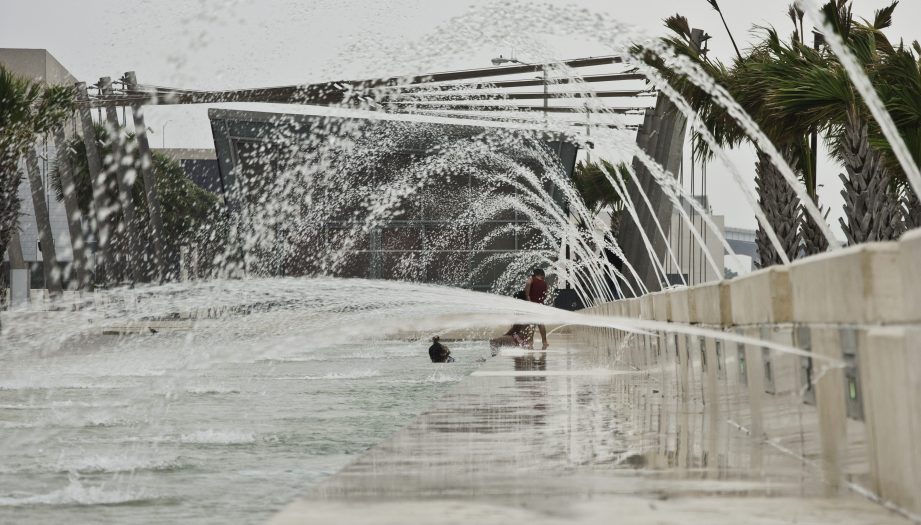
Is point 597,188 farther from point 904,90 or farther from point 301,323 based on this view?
point 904,90

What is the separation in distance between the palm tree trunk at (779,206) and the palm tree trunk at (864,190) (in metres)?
4.64

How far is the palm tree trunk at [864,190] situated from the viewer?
56.3 ft

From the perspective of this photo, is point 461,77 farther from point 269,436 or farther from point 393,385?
point 269,436

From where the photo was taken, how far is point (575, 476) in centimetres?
467

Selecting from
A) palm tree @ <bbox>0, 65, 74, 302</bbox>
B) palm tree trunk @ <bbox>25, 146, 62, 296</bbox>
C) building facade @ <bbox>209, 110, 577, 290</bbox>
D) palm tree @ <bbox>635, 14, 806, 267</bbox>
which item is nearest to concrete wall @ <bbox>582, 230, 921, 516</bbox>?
palm tree @ <bbox>635, 14, 806, 267</bbox>

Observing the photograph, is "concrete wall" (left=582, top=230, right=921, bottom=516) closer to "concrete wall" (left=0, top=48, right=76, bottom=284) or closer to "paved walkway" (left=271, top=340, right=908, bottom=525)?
"paved walkway" (left=271, top=340, right=908, bottom=525)

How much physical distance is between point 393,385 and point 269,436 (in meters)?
5.91

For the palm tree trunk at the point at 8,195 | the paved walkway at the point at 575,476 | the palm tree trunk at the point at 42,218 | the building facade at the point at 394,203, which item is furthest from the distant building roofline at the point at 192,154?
the paved walkway at the point at 575,476

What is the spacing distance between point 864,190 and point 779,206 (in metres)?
5.30

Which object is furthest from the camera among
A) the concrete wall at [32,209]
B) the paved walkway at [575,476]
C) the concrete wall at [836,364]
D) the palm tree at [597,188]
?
the concrete wall at [32,209]

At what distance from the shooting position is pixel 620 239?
36.7 m

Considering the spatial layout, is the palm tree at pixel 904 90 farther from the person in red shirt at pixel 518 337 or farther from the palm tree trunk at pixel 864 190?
the person in red shirt at pixel 518 337

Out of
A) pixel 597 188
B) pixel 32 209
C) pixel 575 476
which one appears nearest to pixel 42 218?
pixel 597 188

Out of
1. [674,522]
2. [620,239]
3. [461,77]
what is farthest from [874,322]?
[620,239]
